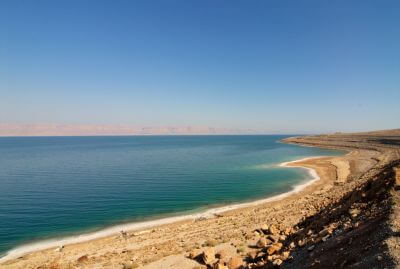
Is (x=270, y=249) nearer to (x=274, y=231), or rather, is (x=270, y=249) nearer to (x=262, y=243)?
(x=262, y=243)

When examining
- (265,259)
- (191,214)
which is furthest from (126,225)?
(265,259)

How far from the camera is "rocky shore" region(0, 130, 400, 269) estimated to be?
Answer: 1149 centimetres

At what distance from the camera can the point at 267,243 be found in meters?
18.0

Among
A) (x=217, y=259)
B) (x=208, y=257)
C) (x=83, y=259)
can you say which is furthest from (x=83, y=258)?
(x=217, y=259)

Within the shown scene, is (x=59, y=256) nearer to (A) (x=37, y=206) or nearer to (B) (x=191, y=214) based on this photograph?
(B) (x=191, y=214)

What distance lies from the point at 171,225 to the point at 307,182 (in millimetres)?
29461

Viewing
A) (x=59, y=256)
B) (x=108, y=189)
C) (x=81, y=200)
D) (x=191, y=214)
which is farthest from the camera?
(x=108, y=189)

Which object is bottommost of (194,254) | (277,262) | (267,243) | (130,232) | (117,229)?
(117,229)

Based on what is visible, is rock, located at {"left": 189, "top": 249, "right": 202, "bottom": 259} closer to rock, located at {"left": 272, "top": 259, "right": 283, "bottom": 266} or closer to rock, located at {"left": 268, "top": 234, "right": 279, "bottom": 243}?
rock, located at {"left": 268, "top": 234, "right": 279, "bottom": 243}

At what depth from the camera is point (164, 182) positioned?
5053 cm

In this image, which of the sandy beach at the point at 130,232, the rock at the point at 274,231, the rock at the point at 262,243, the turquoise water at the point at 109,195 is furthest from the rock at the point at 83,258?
the rock at the point at 274,231

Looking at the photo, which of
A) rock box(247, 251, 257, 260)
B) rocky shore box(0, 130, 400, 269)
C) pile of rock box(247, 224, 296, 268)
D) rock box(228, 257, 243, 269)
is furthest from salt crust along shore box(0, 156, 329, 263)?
rock box(228, 257, 243, 269)

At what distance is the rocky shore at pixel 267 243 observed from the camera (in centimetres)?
1149

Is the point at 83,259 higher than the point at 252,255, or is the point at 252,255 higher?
the point at 252,255
